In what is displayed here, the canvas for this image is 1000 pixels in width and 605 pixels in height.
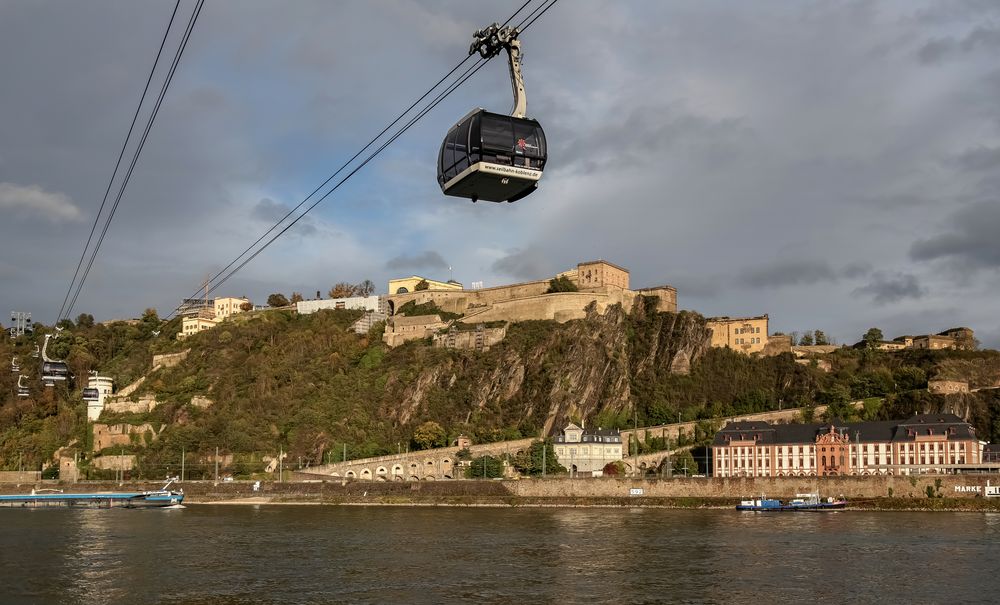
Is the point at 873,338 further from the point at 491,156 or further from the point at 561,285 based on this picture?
the point at 491,156

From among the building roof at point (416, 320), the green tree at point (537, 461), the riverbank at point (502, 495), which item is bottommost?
the riverbank at point (502, 495)

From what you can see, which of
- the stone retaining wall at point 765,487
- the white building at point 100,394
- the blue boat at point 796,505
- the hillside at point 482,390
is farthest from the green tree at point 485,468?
the white building at point 100,394

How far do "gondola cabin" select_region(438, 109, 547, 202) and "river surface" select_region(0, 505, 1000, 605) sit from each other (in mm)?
16152

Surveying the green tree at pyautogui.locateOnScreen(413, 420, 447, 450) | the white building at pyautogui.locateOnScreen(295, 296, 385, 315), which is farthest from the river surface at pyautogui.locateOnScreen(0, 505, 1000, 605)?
the white building at pyautogui.locateOnScreen(295, 296, 385, 315)

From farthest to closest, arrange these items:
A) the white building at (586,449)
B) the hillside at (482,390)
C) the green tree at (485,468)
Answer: the hillside at (482,390), the white building at (586,449), the green tree at (485,468)

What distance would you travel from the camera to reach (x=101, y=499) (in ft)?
298

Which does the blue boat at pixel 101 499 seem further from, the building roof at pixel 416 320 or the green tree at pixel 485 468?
the building roof at pixel 416 320

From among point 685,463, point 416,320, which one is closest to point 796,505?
point 685,463

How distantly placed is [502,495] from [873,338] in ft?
178

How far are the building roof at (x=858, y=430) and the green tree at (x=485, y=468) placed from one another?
19927 mm

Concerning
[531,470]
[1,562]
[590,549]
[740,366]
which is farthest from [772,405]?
[1,562]

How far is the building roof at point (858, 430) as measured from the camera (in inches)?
3009

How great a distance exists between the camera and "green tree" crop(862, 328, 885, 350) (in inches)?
4348

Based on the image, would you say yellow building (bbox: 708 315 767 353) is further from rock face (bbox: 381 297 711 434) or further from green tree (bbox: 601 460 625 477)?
green tree (bbox: 601 460 625 477)
